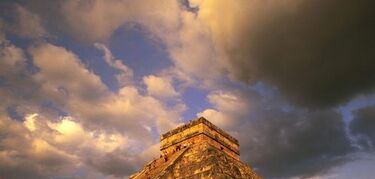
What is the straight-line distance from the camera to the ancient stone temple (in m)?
17.1

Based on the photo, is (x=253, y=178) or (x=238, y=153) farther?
(x=238, y=153)

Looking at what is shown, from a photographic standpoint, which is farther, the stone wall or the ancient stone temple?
the stone wall

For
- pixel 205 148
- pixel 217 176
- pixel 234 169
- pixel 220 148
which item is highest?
pixel 220 148

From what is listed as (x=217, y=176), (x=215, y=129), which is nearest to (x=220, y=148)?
(x=215, y=129)

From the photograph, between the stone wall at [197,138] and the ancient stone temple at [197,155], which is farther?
the stone wall at [197,138]

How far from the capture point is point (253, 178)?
21.3 meters

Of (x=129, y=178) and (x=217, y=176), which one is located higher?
(x=129, y=178)

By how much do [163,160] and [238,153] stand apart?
6.00 m

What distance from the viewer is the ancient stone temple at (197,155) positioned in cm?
1709

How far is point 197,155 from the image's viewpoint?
19.0 meters

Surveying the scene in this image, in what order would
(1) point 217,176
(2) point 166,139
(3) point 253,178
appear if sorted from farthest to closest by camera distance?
1. (2) point 166,139
2. (3) point 253,178
3. (1) point 217,176

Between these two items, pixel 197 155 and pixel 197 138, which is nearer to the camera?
pixel 197 155

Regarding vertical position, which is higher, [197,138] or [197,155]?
[197,138]

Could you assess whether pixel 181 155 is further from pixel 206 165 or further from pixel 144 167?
pixel 144 167
